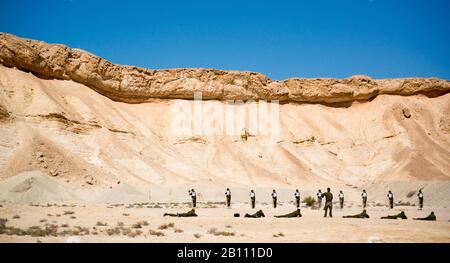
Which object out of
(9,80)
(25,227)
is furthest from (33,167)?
(25,227)

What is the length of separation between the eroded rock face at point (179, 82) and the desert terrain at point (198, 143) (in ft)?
0.40

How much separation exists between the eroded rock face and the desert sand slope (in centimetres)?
99

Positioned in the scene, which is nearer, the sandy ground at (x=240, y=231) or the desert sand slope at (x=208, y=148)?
the sandy ground at (x=240, y=231)

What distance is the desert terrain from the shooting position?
1211 inches

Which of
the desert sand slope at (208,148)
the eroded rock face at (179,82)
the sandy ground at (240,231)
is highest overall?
the eroded rock face at (179,82)

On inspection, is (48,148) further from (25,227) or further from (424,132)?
(424,132)

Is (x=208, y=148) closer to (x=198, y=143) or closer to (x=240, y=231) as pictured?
(x=198, y=143)

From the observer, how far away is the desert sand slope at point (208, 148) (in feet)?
120

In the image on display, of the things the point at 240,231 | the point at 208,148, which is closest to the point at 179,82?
the point at 208,148

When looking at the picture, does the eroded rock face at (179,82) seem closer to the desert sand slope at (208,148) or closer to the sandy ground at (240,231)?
the desert sand slope at (208,148)

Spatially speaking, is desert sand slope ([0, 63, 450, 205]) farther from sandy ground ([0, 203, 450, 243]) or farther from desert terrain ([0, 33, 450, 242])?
sandy ground ([0, 203, 450, 243])

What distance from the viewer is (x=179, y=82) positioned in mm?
56688

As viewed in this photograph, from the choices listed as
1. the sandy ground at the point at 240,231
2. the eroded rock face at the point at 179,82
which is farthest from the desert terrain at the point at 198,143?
the sandy ground at the point at 240,231

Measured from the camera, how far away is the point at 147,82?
56.0 m
